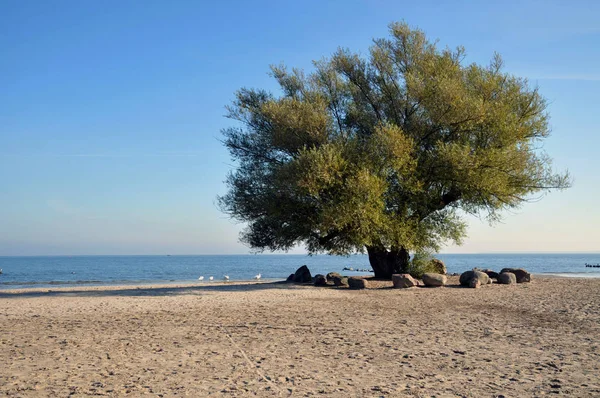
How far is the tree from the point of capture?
23.2m

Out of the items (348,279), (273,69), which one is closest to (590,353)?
(348,279)

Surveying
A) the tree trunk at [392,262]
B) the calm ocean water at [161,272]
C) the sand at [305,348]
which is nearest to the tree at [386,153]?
the tree trunk at [392,262]

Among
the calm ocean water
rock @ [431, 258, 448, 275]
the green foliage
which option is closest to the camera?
the green foliage

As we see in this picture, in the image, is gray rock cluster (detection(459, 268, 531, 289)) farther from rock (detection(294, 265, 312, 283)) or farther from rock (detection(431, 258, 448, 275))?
rock (detection(294, 265, 312, 283))

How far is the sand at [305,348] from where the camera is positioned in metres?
7.99

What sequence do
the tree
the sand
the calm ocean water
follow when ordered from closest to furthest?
1. the sand
2. the tree
3. the calm ocean water

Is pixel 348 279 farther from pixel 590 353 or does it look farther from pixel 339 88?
pixel 590 353

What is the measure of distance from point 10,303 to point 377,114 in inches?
686

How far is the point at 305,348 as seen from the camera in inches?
422

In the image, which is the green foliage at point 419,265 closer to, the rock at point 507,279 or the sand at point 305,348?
the rock at point 507,279

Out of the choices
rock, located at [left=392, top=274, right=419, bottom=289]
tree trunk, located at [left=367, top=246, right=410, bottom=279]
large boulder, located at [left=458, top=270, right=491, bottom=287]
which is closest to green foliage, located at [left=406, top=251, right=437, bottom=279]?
tree trunk, located at [left=367, top=246, right=410, bottom=279]

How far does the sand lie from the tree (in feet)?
20.2

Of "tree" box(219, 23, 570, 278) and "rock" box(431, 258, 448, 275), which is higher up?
"tree" box(219, 23, 570, 278)

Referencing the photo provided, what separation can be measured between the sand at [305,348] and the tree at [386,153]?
617 centimetres
